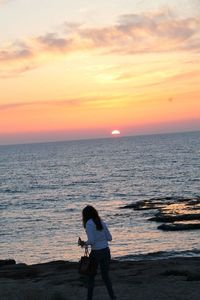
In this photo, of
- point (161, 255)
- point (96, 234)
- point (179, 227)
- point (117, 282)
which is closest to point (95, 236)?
point (96, 234)

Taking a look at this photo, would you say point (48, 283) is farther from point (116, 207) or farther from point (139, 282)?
point (116, 207)

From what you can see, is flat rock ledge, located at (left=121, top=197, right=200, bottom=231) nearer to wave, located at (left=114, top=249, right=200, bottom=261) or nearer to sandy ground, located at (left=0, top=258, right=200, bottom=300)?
wave, located at (left=114, top=249, right=200, bottom=261)

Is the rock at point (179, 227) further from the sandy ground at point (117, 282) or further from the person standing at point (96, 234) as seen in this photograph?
the person standing at point (96, 234)

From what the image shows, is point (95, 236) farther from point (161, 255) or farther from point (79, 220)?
point (79, 220)

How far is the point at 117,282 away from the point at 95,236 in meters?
6.25

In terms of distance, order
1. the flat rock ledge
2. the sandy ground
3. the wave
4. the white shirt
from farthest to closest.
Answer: the flat rock ledge
the wave
the sandy ground
the white shirt

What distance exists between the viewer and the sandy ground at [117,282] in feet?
46.3

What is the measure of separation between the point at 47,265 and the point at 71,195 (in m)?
46.0

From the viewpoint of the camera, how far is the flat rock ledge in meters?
38.7

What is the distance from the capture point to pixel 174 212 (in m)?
46.0

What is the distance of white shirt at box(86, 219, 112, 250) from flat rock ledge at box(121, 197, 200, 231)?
2685cm

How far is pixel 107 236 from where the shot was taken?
12.1 meters

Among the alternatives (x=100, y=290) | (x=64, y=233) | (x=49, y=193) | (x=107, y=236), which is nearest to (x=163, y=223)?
(x=64, y=233)

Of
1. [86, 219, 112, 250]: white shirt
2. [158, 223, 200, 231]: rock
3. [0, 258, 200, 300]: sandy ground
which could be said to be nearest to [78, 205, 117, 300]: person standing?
[86, 219, 112, 250]: white shirt
